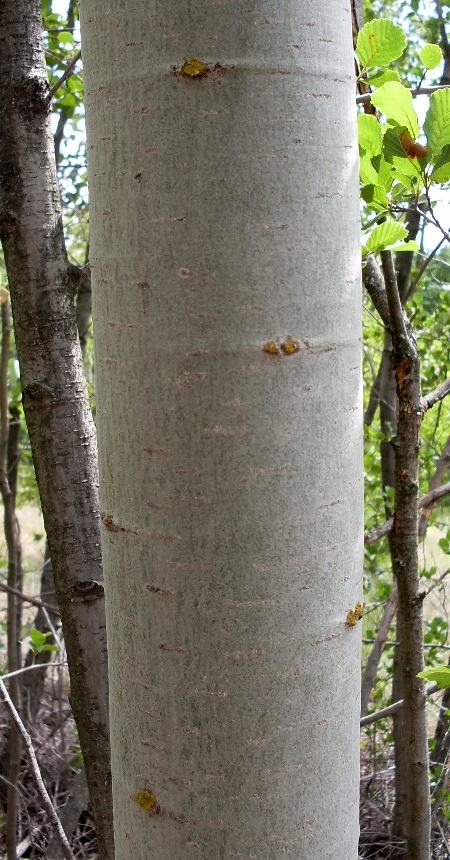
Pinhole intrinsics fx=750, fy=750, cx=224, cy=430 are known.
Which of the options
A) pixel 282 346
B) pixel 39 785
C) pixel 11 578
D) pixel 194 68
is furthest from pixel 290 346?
pixel 11 578

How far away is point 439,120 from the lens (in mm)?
833

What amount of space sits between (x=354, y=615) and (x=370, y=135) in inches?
24.1

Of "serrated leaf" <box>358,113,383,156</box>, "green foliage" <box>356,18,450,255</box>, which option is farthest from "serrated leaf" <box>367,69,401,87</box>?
"serrated leaf" <box>358,113,383,156</box>

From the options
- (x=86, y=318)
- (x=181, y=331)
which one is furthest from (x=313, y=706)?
(x=86, y=318)

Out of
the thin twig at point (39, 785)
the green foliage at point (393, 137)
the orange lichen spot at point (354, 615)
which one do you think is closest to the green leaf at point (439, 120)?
the green foliage at point (393, 137)

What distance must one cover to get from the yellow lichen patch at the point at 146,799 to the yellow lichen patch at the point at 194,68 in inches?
20.9

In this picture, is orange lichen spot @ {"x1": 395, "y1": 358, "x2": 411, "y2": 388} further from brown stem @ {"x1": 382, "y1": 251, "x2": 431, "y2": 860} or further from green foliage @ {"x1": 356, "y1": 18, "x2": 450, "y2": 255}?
green foliage @ {"x1": 356, "y1": 18, "x2": 450, "y2": 255}

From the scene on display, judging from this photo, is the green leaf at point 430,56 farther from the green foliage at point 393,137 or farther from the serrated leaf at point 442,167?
the serrated leaf at point 442,167

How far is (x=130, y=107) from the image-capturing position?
1.79 feet

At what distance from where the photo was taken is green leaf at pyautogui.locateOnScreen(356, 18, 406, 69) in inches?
36.3

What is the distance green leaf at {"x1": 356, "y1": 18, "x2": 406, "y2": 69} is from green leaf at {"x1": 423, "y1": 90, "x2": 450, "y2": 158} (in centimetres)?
13

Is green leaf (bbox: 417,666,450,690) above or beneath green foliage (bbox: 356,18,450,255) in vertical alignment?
beneath

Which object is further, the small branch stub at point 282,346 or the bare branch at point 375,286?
the bare branch at point 375,286

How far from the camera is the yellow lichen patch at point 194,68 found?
1.70 ft
